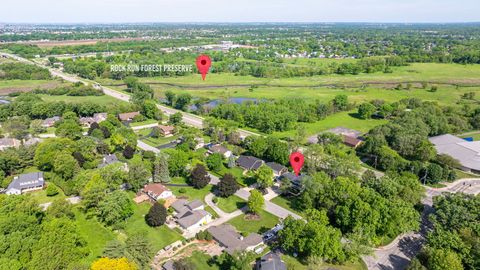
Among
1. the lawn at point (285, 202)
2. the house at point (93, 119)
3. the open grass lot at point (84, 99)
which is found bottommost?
the lawn at point (285, 202)

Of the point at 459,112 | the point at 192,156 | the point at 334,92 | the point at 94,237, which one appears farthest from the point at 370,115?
the point at 94,237

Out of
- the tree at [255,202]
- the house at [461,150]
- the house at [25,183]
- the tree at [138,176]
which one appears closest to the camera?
the tree at [255,202]

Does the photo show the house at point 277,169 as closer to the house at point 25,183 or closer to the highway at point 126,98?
the highway at point 126,98

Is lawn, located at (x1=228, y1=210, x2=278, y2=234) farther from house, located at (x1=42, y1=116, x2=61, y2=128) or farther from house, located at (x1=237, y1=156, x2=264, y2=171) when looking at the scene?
house, located at (x1=42, y1=116, x2=61, y2=128)

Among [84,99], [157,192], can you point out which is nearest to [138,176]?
[157,192]

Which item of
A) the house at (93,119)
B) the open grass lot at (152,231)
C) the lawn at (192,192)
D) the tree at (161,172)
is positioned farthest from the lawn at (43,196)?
the house at (93,119)

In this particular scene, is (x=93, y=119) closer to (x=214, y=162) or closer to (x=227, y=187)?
(x=214, y=162)

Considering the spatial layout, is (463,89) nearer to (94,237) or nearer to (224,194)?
(224,194)
